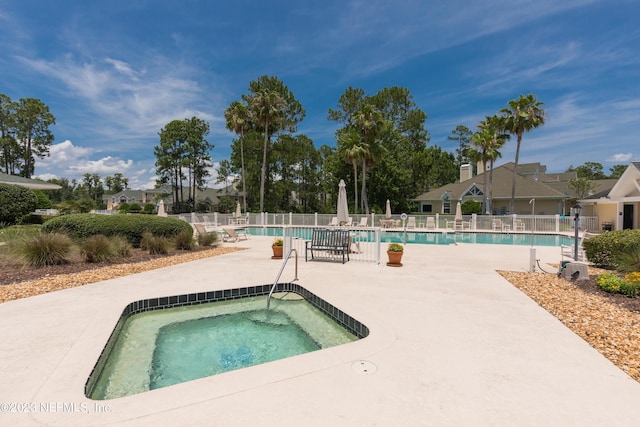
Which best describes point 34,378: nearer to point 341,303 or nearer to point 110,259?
point 341,303

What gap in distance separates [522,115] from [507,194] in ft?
25.3

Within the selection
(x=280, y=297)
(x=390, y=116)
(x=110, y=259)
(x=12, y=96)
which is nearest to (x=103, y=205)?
(x=12, y=96)

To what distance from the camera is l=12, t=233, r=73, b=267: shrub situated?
7.11 meters

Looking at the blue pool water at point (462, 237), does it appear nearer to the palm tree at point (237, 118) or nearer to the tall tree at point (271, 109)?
the tall tree at point (271, 109)

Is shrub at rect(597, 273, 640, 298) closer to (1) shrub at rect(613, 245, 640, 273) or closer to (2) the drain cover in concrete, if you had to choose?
(1) shrub at rect(613, 245, 640, 273)

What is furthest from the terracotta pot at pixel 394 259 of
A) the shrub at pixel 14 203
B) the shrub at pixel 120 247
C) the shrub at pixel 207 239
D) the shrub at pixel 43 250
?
the shrub at pixel 14 203

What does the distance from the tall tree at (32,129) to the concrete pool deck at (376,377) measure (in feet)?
149

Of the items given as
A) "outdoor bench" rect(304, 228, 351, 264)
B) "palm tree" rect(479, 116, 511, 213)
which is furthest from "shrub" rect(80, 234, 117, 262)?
"palm tree" rect(479, 116, 511, 213)

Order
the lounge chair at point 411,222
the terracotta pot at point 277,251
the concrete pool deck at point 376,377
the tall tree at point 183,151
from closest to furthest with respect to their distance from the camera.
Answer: the concrete pool deck at point 376,377 < the terracotta pot at point 277,251 < the lounge chair at point 411,222 < the tall tree at point 183,151

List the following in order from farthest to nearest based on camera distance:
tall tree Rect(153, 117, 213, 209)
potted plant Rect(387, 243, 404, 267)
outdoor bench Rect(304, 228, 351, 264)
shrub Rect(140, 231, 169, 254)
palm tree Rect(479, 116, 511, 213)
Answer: tall tree Rect(153, 117, 213, 209) → palm tree Rect(479, 116, 511, 213) → shrub Rect(140, 231, 169, 254) → outdoor bench Rect(304, 228, 351, 264) → potted plant Rect(387, 243, 404, 267)

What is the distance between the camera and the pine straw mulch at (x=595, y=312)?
3.28 metres

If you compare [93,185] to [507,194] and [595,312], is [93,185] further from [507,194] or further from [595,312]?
[595,312]

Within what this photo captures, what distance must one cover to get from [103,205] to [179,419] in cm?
7735

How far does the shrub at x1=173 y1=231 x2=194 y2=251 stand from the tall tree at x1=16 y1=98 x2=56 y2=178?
40965mm
